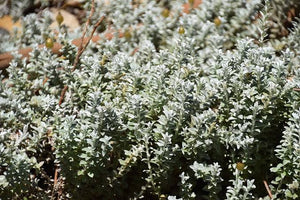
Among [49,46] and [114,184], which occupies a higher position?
[49,46]

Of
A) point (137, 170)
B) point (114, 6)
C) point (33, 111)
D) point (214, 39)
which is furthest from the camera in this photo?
point (114, 6)

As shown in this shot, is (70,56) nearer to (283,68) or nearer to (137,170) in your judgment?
(137,170)

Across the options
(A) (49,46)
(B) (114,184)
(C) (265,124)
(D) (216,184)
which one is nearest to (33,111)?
(A) (49,46)

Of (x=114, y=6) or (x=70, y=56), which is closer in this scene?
(x=70, y=56)

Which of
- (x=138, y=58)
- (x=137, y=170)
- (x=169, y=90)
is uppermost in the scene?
(x=169, y=90)

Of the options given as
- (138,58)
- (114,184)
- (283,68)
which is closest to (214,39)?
(138,58)

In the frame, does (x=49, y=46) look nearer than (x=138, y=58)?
Yes

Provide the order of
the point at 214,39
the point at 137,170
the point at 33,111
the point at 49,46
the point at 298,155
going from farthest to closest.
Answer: the point at 214,39 < the point at 49,46 < the point at 33,111 < the point at 137,170 < the point at 298,155

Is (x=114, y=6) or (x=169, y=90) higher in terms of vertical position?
(x=169, y=90)

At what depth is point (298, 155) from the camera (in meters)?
2.55

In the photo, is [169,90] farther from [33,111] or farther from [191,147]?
[33,111]

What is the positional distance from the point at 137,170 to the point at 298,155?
42.3 inches

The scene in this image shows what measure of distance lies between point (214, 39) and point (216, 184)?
1.57 metres

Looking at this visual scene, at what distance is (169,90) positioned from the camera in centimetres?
294
